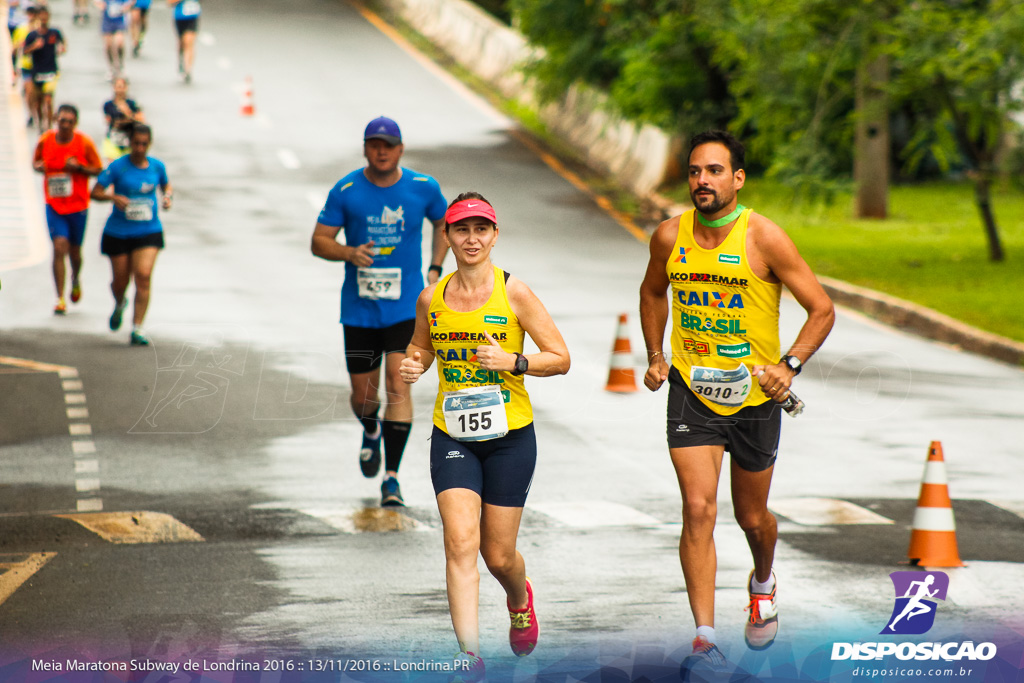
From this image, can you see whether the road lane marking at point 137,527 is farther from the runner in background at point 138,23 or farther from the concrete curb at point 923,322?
the runner in background at point 138,23

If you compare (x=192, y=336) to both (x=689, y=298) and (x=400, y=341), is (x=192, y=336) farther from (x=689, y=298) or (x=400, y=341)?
(x=689, y=298)

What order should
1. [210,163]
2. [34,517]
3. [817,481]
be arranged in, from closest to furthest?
1. [34,517]
2. [817,481]
3. [210,163]

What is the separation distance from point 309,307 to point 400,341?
775 cm

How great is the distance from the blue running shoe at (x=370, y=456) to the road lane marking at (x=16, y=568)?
2.14 metres

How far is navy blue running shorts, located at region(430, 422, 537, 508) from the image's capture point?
5879 mm

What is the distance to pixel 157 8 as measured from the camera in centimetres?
4350

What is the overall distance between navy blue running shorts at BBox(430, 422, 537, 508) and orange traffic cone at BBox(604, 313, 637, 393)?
689 centimetres

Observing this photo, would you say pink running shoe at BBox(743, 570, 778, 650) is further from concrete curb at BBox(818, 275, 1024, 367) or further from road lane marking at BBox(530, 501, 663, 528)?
concrete curb at BBox(818, 275, 1024, 367)

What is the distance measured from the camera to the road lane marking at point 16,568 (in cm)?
709

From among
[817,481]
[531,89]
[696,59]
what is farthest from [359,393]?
[531,89]

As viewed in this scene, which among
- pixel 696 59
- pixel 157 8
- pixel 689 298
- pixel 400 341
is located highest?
pixel 689 298

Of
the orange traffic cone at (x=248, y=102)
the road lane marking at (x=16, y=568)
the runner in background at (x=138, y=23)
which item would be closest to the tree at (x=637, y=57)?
the orange traffic cone at (x=248, y=102)

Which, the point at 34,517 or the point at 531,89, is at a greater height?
the point at 34,517

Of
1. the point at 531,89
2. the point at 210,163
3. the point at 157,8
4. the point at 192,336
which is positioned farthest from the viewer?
the point at 157,8
